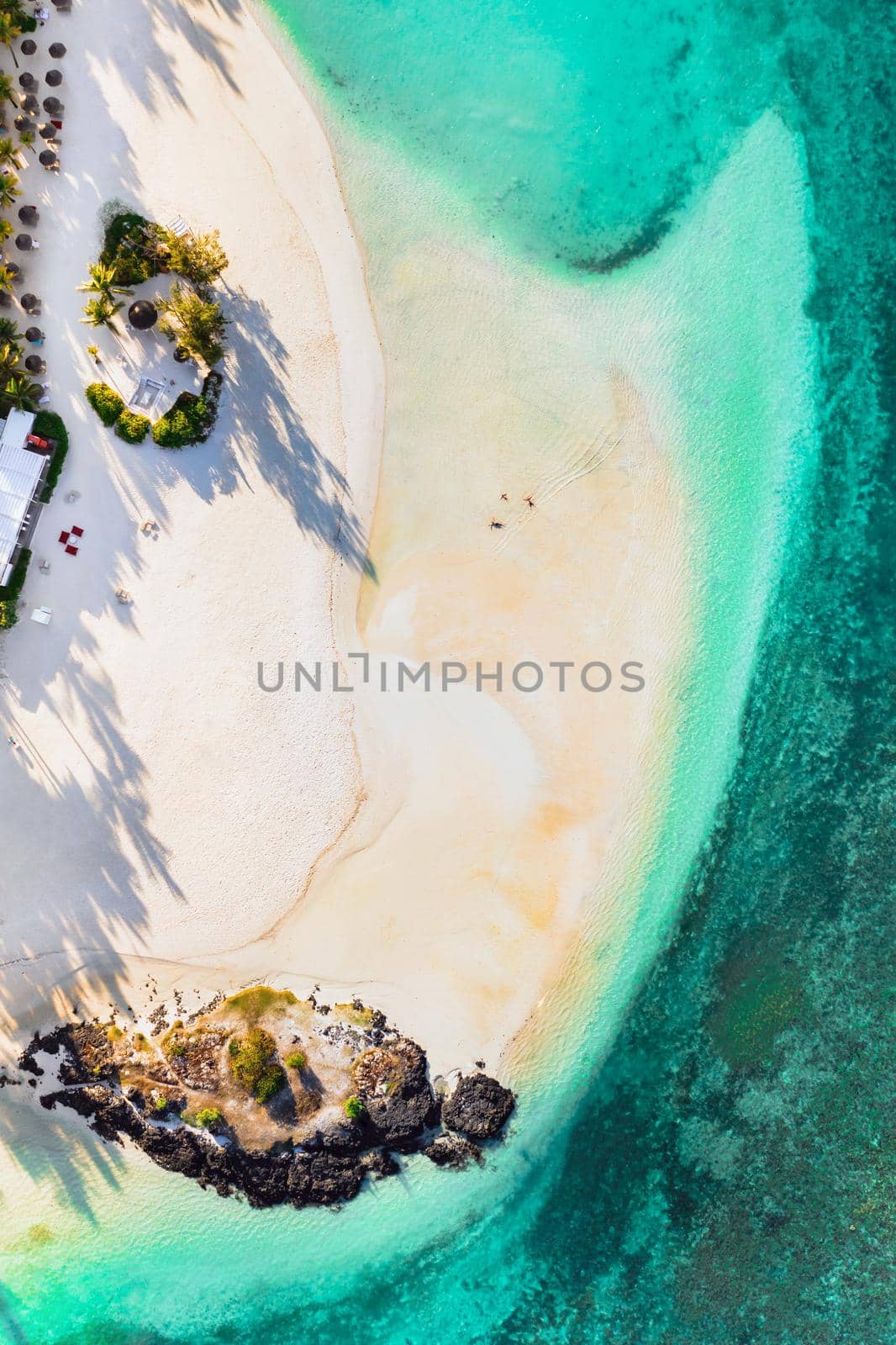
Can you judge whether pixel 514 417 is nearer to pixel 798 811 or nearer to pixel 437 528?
pixel 437 528

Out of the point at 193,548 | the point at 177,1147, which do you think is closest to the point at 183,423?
the point at 193,548

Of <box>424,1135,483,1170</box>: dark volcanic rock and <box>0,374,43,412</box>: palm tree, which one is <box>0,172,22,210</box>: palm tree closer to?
<box>0,374,43,412</box>: palm tree

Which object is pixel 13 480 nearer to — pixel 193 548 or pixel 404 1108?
pixel 193 548

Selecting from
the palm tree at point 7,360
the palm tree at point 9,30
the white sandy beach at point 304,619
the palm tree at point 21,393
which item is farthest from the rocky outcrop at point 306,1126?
the palm tree at point 9,30

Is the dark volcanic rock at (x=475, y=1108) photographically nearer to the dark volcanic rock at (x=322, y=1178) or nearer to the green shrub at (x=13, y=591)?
the dark volcanic rock at (x=322, y=1178)

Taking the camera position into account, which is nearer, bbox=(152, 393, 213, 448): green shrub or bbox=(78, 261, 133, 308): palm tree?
bbox=(78, 261, 133, 308): palm tree

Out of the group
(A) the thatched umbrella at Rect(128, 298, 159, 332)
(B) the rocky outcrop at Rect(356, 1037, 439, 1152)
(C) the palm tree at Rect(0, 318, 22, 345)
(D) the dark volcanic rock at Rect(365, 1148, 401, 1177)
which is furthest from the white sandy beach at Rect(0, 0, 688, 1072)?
(D) the dark volcanic rock at Rect(365, 1148, 401, 1177)
